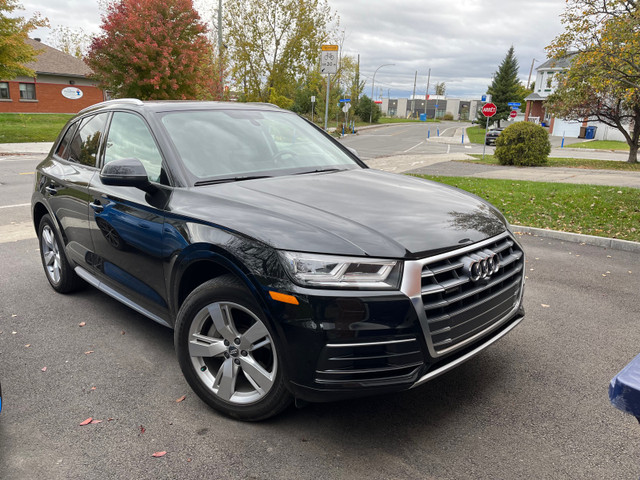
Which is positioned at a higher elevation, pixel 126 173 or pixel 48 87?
pixel 48 87

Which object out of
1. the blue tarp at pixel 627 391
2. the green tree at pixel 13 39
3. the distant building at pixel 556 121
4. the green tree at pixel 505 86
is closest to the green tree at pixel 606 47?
the blue tarp at pixel 627 391

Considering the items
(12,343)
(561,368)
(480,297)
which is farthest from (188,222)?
(561,368)

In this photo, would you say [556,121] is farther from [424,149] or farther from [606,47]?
[606,47]

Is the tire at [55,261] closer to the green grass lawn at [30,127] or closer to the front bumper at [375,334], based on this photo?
the front bumper at [375,334]

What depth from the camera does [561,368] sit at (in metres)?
3.58

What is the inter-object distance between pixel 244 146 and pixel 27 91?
44.7 metres

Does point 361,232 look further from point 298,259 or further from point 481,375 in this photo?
point 481,375

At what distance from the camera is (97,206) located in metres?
3.79

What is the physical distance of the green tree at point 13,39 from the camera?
2112 cm

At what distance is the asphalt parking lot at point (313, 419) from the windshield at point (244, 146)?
4.76 feet

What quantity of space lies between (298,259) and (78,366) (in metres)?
2.08

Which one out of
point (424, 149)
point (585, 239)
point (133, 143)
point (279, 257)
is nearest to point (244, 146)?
point (133, 143)

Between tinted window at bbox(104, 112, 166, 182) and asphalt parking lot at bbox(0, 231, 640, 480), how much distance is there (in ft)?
4.55

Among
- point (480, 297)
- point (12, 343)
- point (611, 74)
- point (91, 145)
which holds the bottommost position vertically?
point (12, 343)
